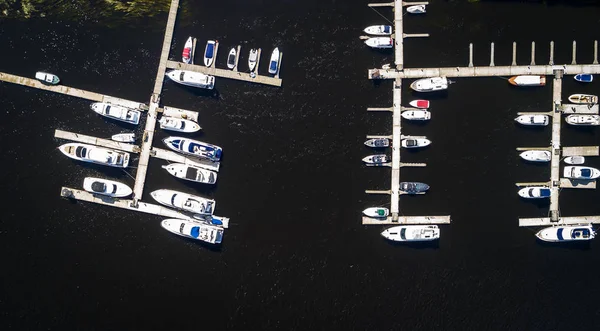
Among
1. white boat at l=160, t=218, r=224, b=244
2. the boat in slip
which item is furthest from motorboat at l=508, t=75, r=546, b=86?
the boat in slip

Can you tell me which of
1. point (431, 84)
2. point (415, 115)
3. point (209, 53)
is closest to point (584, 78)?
point (431, 84)

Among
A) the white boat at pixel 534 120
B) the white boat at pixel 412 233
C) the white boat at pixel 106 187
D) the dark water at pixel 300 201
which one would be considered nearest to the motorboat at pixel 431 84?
the dark water at pixel 300 201

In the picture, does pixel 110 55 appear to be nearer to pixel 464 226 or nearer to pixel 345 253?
pixel 345 253

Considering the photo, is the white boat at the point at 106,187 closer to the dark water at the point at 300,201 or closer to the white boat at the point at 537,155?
the dark water at the point at 300,201

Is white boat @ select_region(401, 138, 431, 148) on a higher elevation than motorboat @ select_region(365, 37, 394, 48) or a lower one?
lower

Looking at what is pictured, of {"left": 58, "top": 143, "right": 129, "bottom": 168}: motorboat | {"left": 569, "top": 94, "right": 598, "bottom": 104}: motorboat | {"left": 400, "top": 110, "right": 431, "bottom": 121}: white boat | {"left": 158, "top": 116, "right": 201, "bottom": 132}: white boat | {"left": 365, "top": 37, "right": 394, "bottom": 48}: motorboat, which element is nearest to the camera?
{"left": 58, "top": 143, "right": 129, "bottom": 168}: motorboat

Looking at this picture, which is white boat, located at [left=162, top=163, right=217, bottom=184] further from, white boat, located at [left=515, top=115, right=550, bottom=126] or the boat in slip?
white boat, located at [left=515, top=115, right=550, bottom=126]

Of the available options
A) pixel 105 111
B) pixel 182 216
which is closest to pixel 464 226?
pixel 182 216

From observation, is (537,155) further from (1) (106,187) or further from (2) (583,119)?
(1) (106,187)
